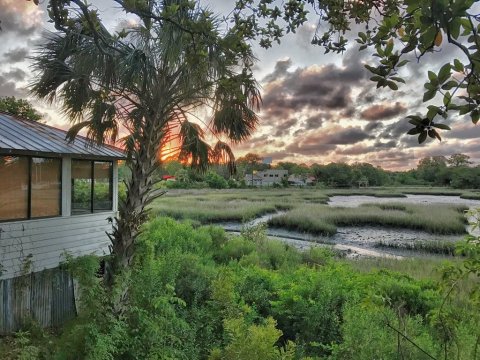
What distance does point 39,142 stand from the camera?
770cm

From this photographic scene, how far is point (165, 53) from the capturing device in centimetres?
544

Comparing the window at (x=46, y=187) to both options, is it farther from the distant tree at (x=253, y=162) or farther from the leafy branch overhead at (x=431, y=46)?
the distant tree at (x=253, y=162)

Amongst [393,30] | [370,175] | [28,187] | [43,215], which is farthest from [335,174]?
[393,30]

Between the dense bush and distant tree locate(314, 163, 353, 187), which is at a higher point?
distant tree locate(314, 163, 353, 187)

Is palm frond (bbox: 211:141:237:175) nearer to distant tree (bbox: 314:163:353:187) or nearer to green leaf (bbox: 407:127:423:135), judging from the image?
green leaf (bbox: 407:127:423:135)

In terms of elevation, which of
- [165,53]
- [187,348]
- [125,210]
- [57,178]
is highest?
[165,53]

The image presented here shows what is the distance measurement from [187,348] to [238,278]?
2288 millimetres

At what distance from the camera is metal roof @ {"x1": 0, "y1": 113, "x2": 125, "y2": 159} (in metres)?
6.95

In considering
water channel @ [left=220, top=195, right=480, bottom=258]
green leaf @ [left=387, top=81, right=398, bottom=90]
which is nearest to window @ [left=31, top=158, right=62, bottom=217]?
green leaf @ [left=387, top=81, right=398, bottom=90]

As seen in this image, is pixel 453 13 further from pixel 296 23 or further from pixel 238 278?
pixel 238 278

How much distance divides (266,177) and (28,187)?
67.1 m

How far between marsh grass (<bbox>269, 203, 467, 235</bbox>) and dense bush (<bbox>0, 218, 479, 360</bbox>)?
15.5m

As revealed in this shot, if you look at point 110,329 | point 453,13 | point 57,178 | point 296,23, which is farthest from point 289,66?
point 57,178

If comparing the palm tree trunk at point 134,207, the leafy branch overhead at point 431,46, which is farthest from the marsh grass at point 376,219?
the leafy branch overhead at point 431,46
